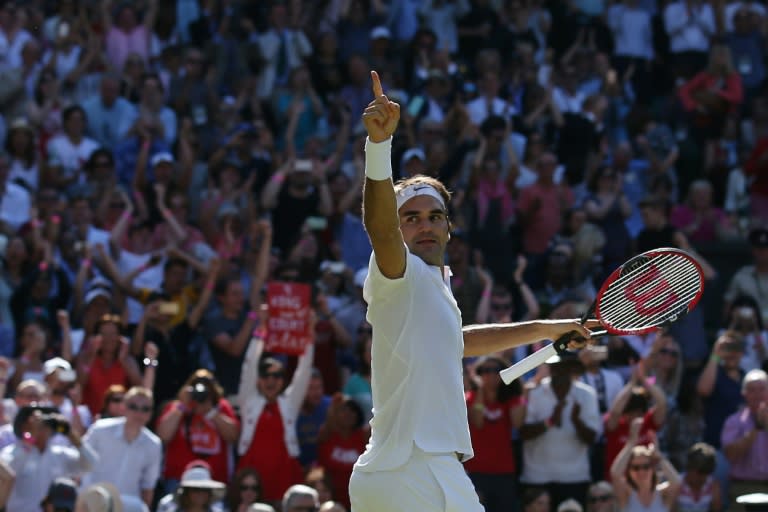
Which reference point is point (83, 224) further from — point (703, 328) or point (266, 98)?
point (703, 328)

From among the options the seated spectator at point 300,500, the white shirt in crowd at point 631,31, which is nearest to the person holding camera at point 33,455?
the seated spectator at point 300,500

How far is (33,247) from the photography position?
13312mm

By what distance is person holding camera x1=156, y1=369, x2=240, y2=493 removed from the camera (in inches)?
450

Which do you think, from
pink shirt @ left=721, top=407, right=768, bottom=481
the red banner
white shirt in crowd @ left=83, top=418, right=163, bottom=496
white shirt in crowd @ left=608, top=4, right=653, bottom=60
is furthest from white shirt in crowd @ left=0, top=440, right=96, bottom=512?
white shirt in crowd @ left=608, top=4, right=653, bottom=60

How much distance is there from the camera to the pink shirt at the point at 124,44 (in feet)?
54.2

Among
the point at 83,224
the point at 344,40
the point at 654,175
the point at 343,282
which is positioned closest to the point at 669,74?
the point at 654,175

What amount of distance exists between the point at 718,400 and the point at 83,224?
5.52 meters

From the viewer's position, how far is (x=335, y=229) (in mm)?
14711

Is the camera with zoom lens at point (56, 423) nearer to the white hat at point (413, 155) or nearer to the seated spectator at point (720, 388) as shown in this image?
the white hat at point (413, 155)

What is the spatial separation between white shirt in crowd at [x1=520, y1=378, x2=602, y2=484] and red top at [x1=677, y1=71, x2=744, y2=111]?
673 centimetres

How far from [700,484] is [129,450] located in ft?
13.4

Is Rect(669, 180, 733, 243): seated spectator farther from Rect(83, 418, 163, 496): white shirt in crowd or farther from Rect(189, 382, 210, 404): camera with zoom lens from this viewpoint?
Rect(83, 418, 163, 496): white shirt in crowd

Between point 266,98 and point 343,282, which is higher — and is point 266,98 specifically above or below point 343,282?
above

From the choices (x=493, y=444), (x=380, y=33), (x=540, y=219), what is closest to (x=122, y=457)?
(x=493, y=444)
